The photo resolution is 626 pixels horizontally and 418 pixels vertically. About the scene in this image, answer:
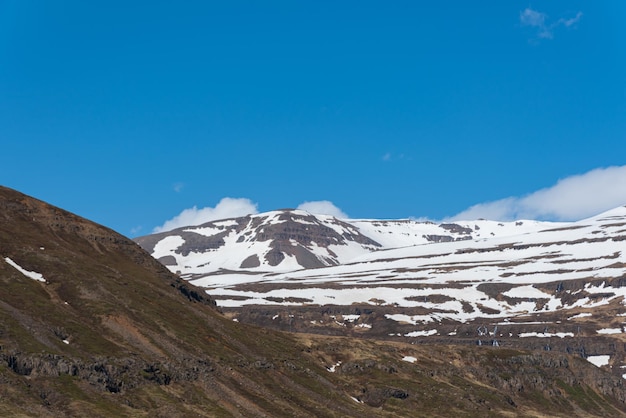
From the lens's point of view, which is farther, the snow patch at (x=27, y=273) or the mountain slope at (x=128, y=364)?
the snow patch at (x=27, y=273)

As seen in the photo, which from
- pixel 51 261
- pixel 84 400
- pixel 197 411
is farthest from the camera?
pixel 51 261

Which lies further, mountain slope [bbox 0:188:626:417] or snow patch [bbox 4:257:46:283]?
snow patch [bbox 4:257:46:283]

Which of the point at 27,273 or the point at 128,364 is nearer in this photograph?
the point at 128,364

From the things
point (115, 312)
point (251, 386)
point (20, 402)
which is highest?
point (115, 312)

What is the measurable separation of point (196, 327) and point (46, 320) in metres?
43.1

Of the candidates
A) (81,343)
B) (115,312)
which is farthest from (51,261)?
(81,343)

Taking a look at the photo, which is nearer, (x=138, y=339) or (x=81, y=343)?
(x=81, y=343)

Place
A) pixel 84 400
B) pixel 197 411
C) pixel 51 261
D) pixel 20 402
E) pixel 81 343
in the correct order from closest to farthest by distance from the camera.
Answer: pixel 20 402
pixel 84 400
pixel 197 411
pixel 81 343
pixel 51 261

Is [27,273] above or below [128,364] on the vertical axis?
above

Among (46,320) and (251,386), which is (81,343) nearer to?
(46,320)

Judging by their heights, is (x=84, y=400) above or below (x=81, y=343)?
below

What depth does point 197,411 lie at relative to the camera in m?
142

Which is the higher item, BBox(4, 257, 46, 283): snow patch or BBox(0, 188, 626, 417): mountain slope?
BBox(4, 257, 46, 283): snow patch

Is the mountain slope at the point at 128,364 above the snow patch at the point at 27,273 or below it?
below
